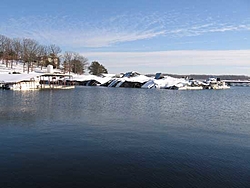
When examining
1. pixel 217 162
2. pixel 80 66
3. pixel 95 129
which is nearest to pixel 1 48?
pixel 80 66

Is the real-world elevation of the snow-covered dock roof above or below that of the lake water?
above

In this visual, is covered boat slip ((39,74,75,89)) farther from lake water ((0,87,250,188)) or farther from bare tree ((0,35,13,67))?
lake water ((0,87,250,188))

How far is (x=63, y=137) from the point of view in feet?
51.3

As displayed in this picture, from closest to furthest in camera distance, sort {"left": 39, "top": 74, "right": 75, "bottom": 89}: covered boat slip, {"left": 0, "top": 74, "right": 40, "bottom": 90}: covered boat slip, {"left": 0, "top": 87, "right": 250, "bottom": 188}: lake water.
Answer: {"left": 0, "top": 87, "right": 250, "bottom": 188}: lake water < {"left": 0, "top": 74, "right": 40, "bottom": 90}: covered boat slip < {"left": 39, "top": 74, "right": 75, "bottom": 89}: covered boat slip

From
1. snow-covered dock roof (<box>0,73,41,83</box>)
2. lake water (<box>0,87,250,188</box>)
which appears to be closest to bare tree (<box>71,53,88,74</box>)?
snow-covered dock roof (<box>0,73,41,83</box>)

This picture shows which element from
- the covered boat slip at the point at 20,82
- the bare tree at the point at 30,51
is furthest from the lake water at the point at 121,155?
the bare tree at the point at 30,51

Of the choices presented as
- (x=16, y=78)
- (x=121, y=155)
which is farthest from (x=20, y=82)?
(x=121, y=155)

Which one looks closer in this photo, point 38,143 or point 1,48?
point 38,143

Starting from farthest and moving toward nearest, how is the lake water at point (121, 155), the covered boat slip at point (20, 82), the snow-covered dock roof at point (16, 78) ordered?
the snow-covered dock roof at point (16, 78), the covered boat slip at point (20, 82), the lake water at point (121, 155)

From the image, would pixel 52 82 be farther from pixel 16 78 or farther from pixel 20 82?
pixel 20 82

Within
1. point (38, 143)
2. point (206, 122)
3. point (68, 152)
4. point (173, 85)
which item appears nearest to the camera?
point (68, 152)

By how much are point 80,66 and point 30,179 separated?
134046 mm

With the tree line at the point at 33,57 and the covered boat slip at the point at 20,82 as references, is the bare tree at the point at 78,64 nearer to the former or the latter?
the tree line at the point at 33,57

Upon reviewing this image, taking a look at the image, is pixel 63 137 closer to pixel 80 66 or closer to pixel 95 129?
pixel 95 129
